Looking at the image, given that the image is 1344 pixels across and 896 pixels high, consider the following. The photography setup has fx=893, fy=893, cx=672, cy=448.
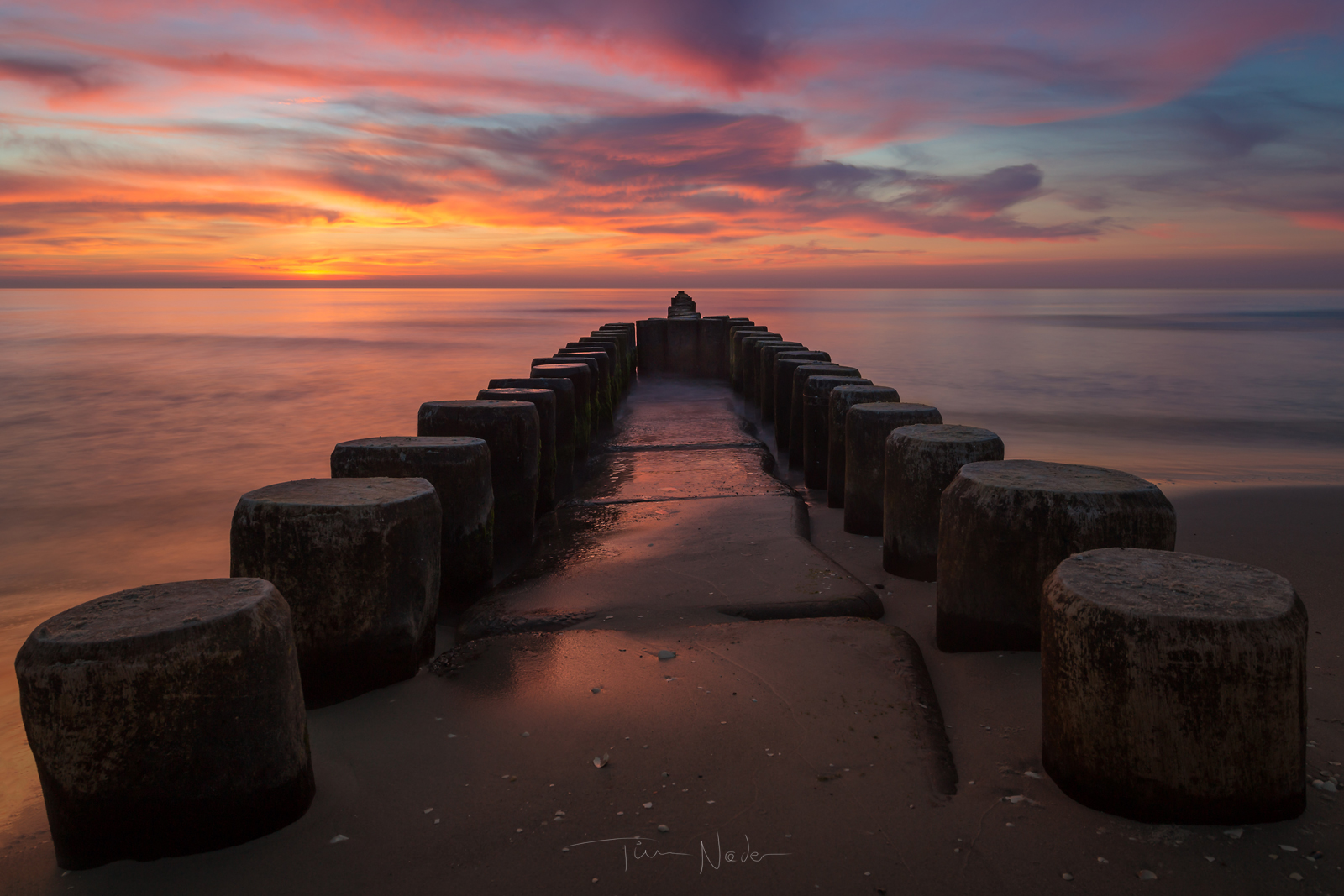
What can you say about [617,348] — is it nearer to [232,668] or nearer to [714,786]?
[714,786]

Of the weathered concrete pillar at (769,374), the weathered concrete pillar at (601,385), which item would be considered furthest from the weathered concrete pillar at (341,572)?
the weathered concrete pillar at (769,374)

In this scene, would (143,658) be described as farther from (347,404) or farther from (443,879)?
(347,404)

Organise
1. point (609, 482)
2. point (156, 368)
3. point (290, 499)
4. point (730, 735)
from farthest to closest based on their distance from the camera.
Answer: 1. point (156, 368)
2. point (609, 482)
3. point (290, 499)
4. point (730, 735)

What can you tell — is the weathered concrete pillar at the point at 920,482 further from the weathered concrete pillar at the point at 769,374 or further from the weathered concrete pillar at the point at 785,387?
the weathered concrete pillar at the point at 769,374

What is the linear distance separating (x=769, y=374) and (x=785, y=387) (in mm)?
1458

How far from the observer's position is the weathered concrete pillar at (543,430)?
536 centimetres

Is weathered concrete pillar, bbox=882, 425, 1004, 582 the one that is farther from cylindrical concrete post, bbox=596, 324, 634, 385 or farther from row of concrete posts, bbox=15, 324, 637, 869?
cylindrical concrete post, bbox=596, 324, 634, 385

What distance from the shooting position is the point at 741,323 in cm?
1577

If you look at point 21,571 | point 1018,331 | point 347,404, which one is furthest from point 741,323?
point 1018,331

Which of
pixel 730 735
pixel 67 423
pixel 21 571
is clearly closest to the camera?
pixel 730 735

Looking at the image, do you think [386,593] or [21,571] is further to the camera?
[21,571]

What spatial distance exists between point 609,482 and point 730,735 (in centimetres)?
377

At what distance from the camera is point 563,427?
21.9ft

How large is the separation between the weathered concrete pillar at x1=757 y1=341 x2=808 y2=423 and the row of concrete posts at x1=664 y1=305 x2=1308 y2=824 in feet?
20.7
